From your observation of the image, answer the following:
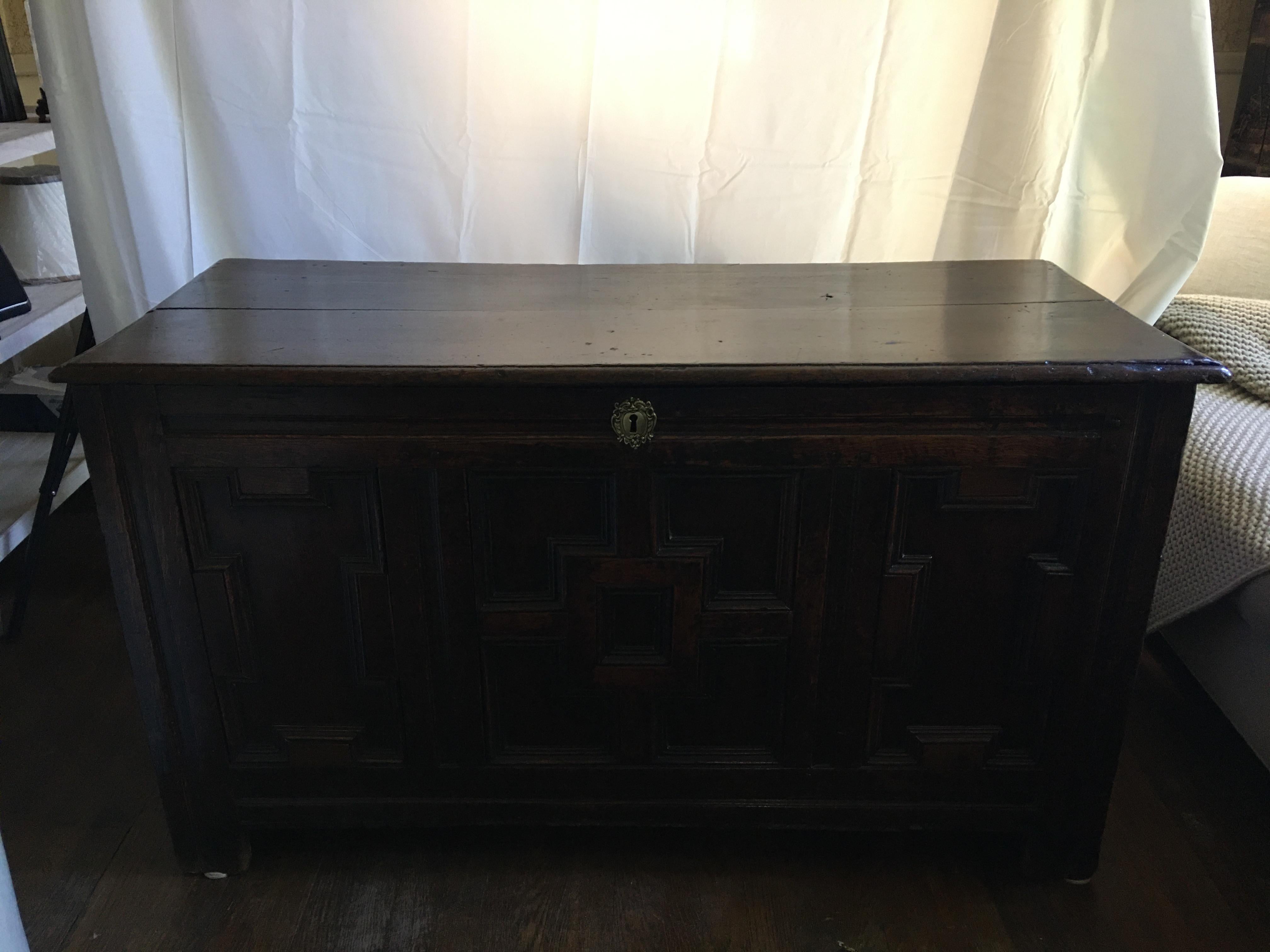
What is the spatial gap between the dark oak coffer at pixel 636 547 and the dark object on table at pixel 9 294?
1.58 ft

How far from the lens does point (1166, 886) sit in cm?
123

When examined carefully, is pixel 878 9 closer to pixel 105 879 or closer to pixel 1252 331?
pixel 1252 331

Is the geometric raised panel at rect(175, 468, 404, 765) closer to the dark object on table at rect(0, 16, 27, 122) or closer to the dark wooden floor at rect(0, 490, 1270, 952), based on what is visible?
the dark wooden floor at rect(0, 490, 1270, 952)

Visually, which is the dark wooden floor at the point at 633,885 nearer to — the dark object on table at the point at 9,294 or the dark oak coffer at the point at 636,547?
the dark oak coffer at the point at 636,547

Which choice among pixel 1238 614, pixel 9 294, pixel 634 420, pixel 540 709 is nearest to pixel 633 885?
pixel 540 709

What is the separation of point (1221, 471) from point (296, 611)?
3.90ft

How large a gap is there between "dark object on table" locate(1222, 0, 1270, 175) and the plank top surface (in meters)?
0.78

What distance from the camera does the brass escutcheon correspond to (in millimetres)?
1003

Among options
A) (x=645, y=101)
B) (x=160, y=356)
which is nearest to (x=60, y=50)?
(x=160, y=356)

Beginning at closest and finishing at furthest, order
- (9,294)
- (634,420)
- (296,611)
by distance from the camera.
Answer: (634,420) → (296,611) → (9,294)

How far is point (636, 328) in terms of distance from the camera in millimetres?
1104

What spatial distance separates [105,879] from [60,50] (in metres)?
1.12

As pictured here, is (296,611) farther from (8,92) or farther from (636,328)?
(8,92)

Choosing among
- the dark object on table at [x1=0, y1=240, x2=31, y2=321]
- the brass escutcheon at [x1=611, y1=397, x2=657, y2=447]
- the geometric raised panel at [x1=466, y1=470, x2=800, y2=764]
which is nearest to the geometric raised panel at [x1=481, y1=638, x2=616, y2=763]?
the geometric raised panel at [x1=466, y1=470, x2=800, y2=764]
